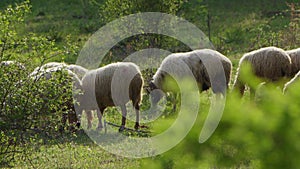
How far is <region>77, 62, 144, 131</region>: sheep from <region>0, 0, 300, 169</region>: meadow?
54cm

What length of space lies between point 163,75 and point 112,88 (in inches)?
54.7

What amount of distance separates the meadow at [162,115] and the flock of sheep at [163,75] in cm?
61

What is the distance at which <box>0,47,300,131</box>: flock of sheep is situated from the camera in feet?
46.8

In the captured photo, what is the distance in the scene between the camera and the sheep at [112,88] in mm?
14312

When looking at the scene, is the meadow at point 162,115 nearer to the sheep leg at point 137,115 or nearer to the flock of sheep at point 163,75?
the sheep leg at point 137,115

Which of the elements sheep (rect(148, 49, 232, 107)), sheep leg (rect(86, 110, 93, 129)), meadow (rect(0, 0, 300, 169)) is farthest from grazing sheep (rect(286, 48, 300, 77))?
sheep leg (rect(86, 110, 93, 129))

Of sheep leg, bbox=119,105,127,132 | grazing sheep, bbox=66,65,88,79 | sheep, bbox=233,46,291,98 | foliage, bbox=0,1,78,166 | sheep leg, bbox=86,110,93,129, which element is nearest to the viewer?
foliage, bbox=0,1,78,166

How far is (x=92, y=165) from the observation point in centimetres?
1106

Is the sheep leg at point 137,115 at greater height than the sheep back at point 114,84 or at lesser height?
lesser

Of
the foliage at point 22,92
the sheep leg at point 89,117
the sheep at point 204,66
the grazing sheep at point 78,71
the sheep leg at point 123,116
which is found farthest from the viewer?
the grazing sheep at point 78,71

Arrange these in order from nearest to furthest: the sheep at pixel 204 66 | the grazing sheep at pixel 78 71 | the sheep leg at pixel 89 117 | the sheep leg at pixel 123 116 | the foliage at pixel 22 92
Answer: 1. the foliage at pixel 22 92
2. the sheep leg at pixel 123 116
3. the sheep at pixel 204 66
4. the sheep leg at pixel 89 117
5. the grazing sheep at pixel 78 71

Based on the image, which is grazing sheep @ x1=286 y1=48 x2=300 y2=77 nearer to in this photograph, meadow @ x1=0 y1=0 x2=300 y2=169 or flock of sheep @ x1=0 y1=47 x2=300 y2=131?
flock of sheep @ x1=0 y1=47 x2=300 y2=131

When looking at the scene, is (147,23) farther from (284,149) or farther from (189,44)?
(284,149)

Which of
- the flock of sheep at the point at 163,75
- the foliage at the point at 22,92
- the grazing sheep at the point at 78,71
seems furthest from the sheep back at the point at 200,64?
the foliage at the point at 22,92
